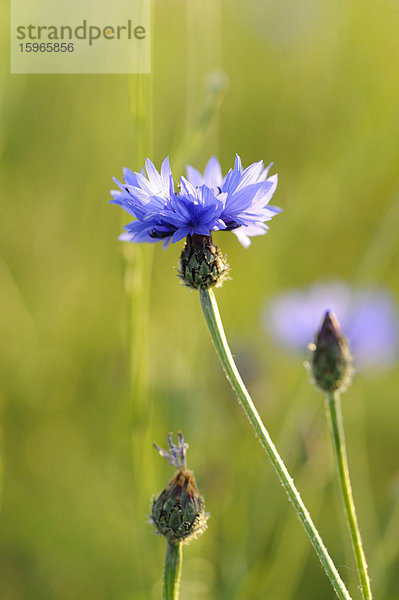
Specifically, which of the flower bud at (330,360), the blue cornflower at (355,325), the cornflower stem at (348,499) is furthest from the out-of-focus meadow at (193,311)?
the cornflower stem at (348,499)

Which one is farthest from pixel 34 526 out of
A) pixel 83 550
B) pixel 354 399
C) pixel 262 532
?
pixel 354 399

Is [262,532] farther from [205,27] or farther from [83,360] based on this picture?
[205,27]

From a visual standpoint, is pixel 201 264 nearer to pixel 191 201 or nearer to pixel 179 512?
pixel 191 201

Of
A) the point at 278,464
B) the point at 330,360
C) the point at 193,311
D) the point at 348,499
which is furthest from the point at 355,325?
the point at 278,464

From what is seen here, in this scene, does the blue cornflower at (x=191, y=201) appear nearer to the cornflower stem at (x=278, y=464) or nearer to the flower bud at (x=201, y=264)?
the flower bud at (x=201, y=264)

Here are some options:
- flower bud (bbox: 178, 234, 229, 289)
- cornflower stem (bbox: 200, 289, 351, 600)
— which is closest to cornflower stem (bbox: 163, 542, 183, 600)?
cornflower stem (bbox: 200, 289, 351, 600)

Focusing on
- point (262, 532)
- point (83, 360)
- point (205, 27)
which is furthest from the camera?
point (83, 360)

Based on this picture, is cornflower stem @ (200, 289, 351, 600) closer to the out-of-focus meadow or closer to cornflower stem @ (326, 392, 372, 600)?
cornflower stem @ (326, 392, 372, 600)
